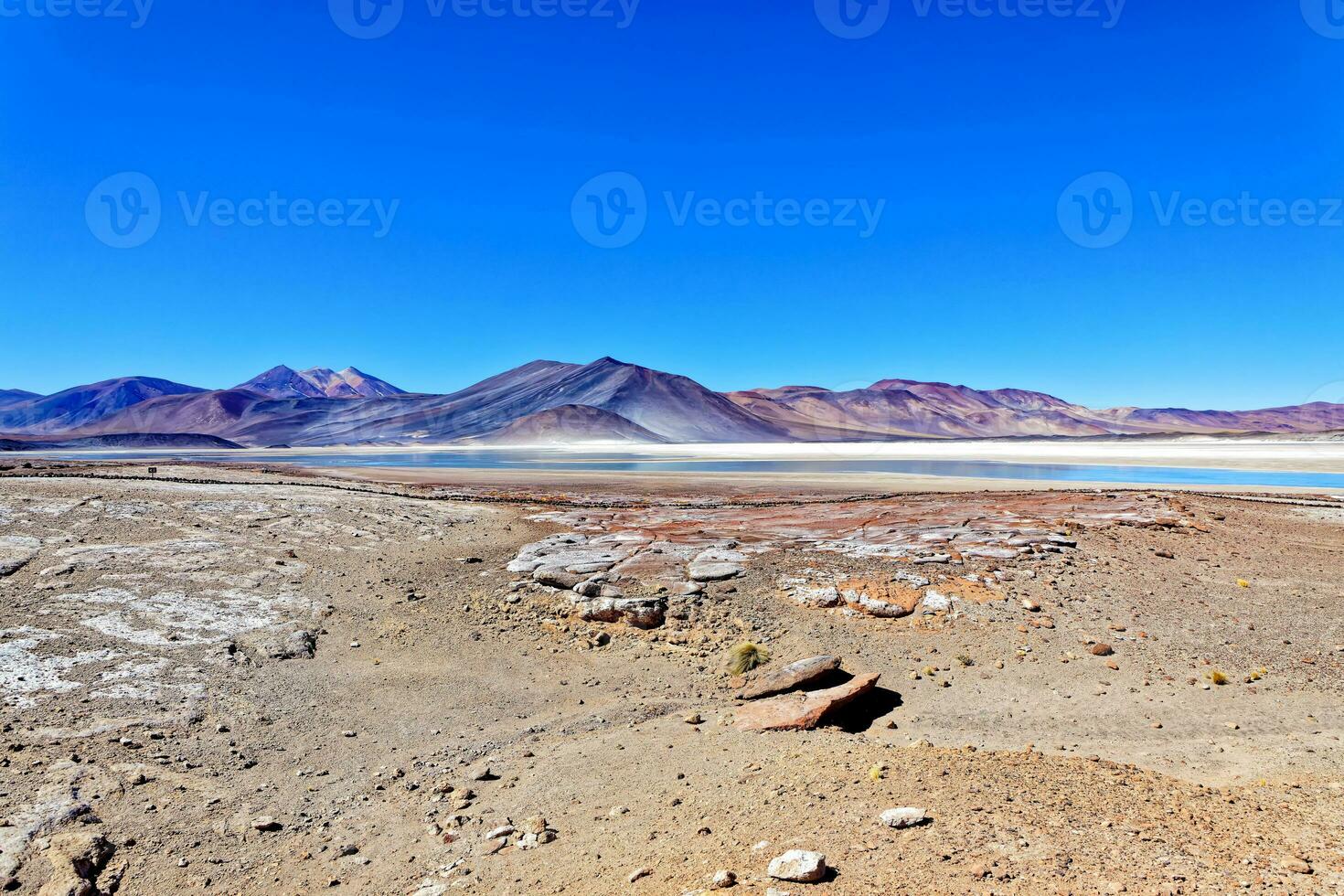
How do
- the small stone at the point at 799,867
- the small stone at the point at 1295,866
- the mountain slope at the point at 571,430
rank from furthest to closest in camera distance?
the mountain slope at the point at 571,430 → the small stone at the point at 799,867 → the small stone at the point at 1295,866

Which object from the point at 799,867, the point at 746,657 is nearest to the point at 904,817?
the point at 799,867

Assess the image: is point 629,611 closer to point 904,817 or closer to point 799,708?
point 799,708

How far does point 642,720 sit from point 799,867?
2903 millimetres

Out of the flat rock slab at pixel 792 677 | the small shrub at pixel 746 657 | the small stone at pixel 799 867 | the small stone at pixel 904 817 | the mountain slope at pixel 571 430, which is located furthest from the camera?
the mountain slope at pixel 571 430

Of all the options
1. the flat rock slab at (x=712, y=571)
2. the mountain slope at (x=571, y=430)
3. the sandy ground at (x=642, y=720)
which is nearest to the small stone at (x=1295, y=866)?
the sandy ground at (x=642, y=720)

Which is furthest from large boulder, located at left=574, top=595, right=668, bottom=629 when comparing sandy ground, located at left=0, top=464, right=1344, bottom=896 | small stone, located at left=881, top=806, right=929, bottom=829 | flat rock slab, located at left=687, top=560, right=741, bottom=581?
small stone, located at left=881, top=806, right=929, bottom=829

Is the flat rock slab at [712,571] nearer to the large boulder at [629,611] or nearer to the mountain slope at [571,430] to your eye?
the large boulder at [629,611]

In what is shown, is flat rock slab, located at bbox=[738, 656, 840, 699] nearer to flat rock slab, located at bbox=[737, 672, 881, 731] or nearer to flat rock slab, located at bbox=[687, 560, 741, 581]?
flat rock slab, located at bbox=[737, 672, 881, 731]

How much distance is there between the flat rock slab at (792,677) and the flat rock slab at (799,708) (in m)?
0.23

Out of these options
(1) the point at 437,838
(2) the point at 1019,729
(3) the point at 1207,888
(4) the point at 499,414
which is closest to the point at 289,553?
(1) the point at 437,838

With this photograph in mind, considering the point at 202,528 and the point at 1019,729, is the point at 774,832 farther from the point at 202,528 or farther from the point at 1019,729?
the point at 202,528

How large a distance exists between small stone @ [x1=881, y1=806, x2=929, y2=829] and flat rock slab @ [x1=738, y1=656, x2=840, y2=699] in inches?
101

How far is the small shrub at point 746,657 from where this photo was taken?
677 cm

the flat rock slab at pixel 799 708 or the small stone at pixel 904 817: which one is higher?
the small stone at pixel 904 817
